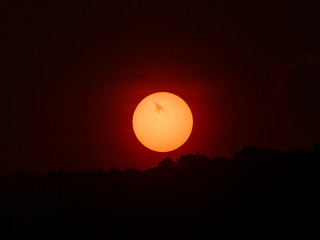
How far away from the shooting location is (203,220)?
21.8 m

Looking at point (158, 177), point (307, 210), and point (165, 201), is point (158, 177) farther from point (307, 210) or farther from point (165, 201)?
point (307, 210)

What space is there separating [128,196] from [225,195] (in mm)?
4077

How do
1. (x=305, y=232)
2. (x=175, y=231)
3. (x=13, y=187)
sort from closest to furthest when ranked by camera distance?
1. (x=305, y=232)
2. (x=175, y=231)
3. (x=13, y=187)

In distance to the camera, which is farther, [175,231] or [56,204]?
[56,204]

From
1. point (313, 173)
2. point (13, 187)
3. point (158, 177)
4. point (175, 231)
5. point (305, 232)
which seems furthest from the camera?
point (13, 187)

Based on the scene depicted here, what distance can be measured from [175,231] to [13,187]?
11718mm

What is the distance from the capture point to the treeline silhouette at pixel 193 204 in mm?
21172

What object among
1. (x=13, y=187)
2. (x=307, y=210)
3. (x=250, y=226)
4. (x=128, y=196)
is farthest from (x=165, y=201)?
(x=13, y=187)

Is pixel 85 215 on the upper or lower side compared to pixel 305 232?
upper

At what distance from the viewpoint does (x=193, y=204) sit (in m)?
22.7

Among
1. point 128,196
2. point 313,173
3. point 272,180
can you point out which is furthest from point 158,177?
point 313,173

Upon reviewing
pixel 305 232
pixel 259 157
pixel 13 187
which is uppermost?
pixel 13 187

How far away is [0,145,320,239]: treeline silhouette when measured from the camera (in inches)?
834

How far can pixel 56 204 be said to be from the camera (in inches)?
1031
